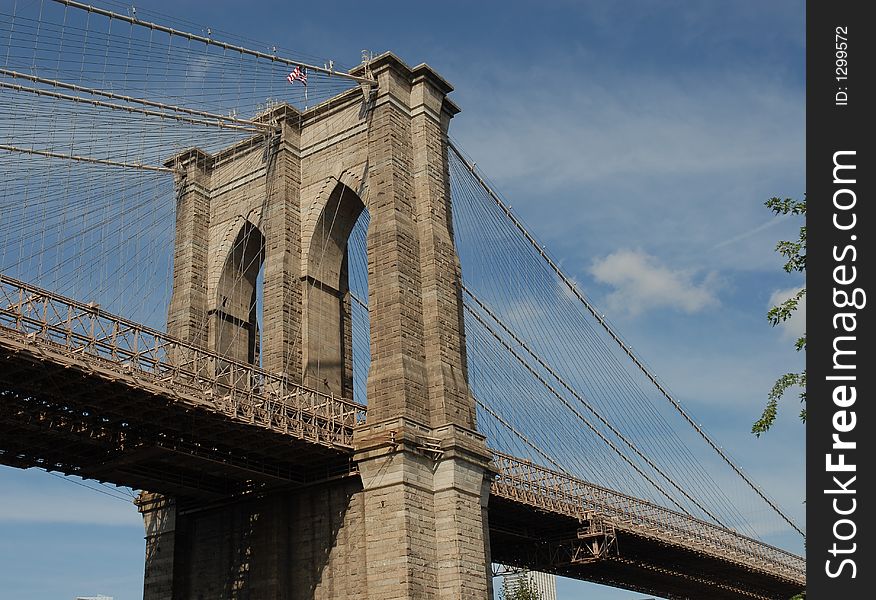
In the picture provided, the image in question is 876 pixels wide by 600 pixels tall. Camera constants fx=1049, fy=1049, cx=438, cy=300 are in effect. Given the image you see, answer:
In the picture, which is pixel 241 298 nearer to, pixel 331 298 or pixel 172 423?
pixel 331 298

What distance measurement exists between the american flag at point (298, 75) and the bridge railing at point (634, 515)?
59.9ft

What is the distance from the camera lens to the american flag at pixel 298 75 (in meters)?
44.1

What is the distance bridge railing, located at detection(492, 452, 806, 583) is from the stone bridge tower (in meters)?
8.99

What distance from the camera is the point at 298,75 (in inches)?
1741

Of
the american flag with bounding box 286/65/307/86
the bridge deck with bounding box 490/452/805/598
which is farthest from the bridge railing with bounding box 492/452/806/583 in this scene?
the american flag with bounding box 286/65/307/86

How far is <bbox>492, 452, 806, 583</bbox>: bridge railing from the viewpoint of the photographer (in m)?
48.7

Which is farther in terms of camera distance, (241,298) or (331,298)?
(241,298)

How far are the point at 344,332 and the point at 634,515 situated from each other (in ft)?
76.4
